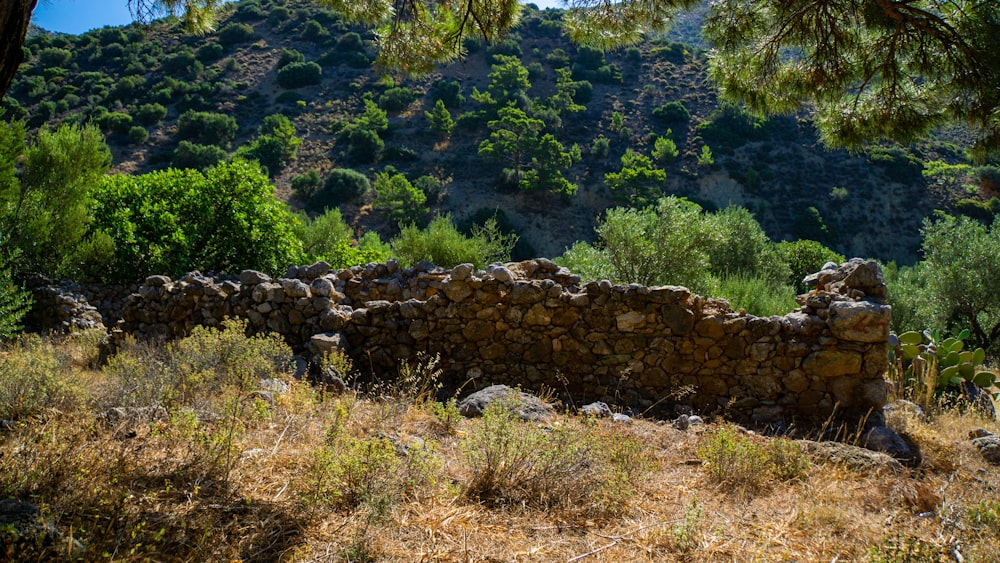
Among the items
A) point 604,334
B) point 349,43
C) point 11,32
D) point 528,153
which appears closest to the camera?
point 11,32

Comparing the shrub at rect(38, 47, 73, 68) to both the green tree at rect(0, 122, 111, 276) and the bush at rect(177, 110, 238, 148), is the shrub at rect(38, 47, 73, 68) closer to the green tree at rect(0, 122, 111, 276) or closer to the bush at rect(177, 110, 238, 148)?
the bush at rect(177, 110, 238, 148)

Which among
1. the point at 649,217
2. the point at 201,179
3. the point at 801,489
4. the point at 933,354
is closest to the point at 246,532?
the point at 801,489

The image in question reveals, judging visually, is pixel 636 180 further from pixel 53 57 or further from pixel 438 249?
pixel 53 57

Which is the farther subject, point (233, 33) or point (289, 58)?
point (233, 33)

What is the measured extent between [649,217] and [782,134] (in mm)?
32452

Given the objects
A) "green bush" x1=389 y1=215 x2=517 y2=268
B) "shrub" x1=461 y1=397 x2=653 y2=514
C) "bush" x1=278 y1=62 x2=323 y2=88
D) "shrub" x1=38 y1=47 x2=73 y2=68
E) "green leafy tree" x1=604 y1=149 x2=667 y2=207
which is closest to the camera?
"shrub" x1=461 y1=397 x2=653 y2=514

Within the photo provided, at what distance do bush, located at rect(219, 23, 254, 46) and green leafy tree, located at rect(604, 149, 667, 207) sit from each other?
1298 inches

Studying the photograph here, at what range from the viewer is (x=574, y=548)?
2.84 m

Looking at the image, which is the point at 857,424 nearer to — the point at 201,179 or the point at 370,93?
the point at 201,179

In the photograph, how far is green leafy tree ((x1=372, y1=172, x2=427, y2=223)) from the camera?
3319 centimetres

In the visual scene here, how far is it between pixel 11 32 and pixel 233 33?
174ft

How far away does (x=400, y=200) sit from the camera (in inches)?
1328

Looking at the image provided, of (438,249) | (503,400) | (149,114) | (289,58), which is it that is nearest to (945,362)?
(503,400)

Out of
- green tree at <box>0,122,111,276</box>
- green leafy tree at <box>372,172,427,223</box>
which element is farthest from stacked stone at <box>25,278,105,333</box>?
green leafy tree at <box>372,172,427,223</box>
